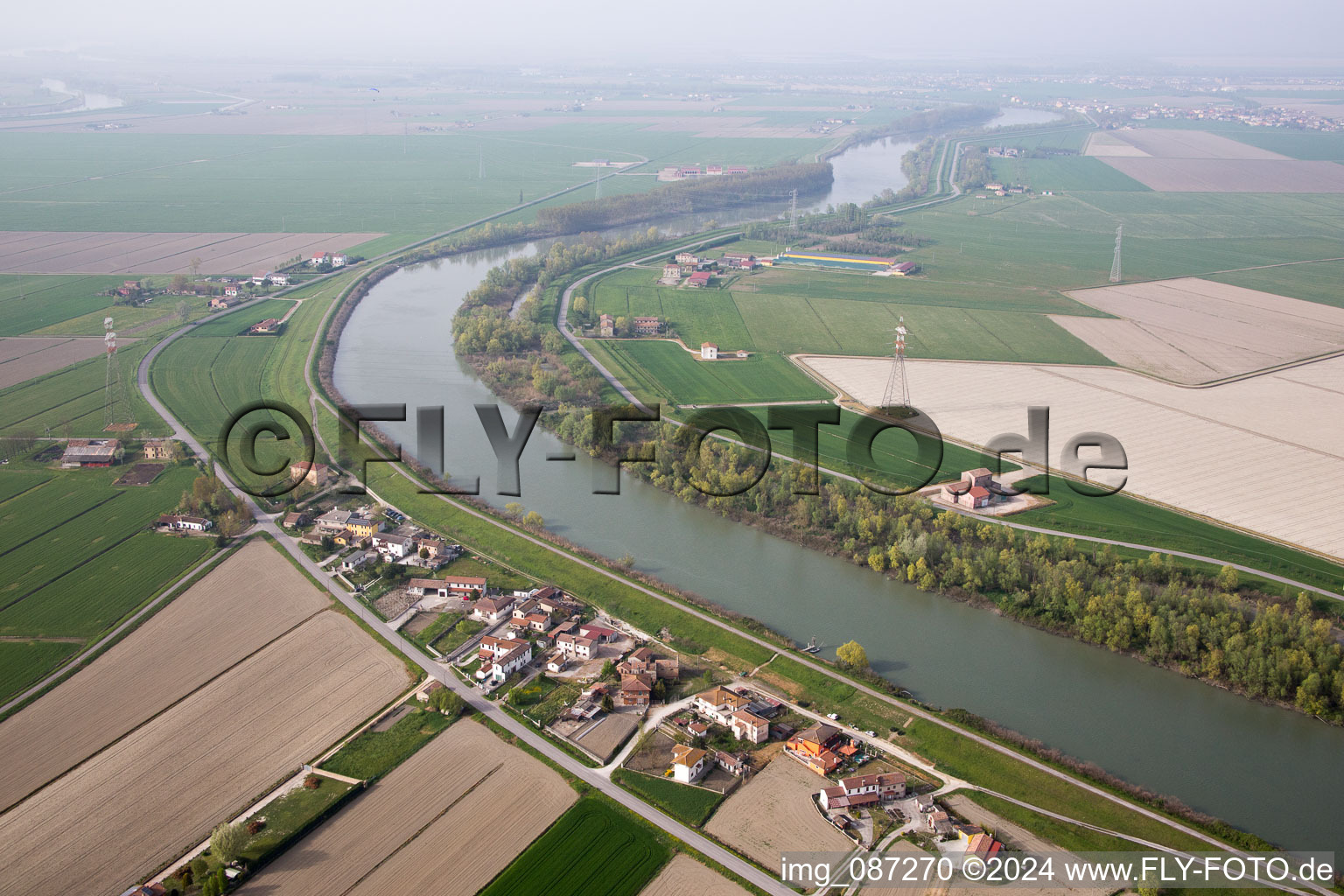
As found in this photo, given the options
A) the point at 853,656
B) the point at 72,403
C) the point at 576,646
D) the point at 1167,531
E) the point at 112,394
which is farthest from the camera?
the point at 112,394

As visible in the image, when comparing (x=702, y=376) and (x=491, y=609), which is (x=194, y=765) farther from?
Answer: (x=702, y=376)

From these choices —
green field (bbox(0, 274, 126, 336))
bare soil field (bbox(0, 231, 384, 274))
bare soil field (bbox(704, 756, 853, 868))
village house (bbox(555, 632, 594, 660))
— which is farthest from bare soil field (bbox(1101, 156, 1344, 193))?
bare soil field (bbox(704, 756, 853, 868))

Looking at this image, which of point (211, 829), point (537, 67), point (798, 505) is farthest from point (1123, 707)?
point (537, 67)

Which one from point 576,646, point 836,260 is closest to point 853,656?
point 576,646

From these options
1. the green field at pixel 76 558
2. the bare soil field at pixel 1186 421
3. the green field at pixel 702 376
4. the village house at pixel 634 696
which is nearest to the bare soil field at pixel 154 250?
the green field at pixel 702 376

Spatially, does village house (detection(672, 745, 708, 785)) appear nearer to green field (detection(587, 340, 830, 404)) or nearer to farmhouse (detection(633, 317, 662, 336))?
green field (detection(587, 340, 830, 404))

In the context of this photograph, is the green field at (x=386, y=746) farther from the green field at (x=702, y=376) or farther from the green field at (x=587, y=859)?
the green field at (x=702, y=376)
